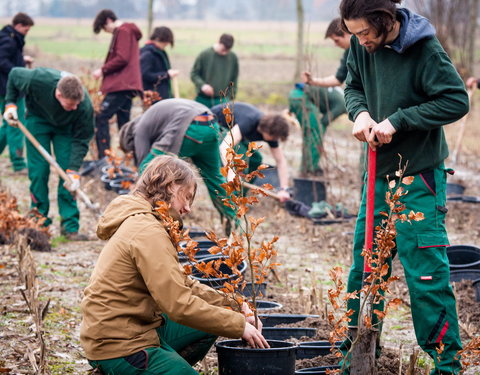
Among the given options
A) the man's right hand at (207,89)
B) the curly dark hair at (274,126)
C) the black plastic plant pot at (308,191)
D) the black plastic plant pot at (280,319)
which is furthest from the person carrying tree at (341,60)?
the black plastic plant pot at (280,319)

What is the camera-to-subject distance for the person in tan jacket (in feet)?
8.93

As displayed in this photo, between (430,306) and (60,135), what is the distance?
14.4 feet

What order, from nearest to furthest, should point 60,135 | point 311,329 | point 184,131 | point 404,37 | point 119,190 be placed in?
point 404,37 < point 311,329 < point 184,131 < point 60,135 < point 119,190

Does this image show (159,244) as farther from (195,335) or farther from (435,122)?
(435,122)

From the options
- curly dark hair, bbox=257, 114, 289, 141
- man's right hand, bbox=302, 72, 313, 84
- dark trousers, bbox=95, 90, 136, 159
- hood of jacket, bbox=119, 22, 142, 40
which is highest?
hood of jacket, bbox=119, 22, 142, 40

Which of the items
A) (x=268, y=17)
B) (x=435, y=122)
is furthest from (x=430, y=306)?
(x=268, y=17)

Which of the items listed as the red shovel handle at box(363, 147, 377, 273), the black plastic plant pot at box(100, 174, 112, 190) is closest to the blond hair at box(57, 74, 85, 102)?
the black plastic plant pot at box(100, 174, 112, 190)

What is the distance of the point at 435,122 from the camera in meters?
3.06

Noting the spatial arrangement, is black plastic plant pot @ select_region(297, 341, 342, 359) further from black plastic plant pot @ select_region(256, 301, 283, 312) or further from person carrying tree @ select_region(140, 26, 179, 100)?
person carrying tree @ select_region(140, 26, 179, 100)

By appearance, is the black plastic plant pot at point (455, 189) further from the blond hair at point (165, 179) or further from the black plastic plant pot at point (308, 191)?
the blond hair at point (165, 179)

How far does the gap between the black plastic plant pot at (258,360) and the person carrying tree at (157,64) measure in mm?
6848

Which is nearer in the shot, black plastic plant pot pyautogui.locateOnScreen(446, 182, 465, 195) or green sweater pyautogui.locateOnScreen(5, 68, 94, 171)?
green sweater pyautogui.locateOnScreen(5, 68, 94, 171)

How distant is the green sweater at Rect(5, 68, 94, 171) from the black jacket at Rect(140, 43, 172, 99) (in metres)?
3.11

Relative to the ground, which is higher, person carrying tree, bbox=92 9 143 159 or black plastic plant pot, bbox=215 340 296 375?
person carrying tree, bbox=92 9 143 159
